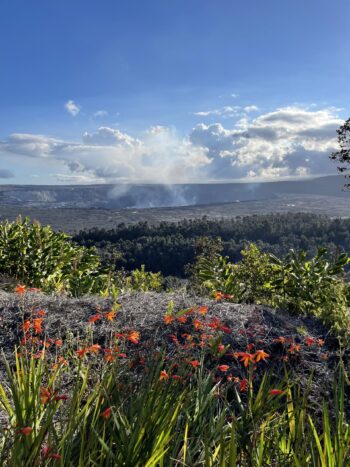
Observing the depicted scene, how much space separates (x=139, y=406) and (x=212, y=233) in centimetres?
9973

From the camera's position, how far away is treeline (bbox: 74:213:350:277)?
76.5 meters

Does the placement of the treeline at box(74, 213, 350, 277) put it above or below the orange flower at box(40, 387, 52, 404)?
below

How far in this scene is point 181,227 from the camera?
93.2m

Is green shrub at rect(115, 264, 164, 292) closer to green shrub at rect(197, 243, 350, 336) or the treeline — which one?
green shrub at rect(197, 243, 350, 336)

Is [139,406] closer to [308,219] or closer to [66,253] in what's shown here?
[66,253]

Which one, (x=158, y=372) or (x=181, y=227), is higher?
(x=158, y=372)

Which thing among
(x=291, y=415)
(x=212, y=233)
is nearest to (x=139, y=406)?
(x=291, y=415)

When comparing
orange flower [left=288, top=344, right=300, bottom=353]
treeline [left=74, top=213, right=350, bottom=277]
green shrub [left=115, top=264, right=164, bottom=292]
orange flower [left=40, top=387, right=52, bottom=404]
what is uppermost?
orange flower [left=40, top=387, right=52, bottom=404]

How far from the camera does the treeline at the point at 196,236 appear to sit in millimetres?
76500

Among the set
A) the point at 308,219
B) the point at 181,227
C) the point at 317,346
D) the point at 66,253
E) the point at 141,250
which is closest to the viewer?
the point at 317,346

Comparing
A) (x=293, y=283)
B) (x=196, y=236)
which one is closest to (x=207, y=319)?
(x=293, y=283)

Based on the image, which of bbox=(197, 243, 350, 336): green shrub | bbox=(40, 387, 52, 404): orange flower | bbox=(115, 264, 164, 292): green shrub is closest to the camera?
bbox=(40, 387, 52, 404): orange flower

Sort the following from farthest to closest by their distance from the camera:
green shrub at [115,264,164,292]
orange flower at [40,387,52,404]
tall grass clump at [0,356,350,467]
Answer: green shrub at [115,264,164,292] < orange flower at [40,387,52,404] < tall grass clump at [0,356,350,467]

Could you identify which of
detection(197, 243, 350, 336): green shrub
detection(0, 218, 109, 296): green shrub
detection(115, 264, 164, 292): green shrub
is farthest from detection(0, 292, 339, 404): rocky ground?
detection(0, 218, 109, 296): green shrub
